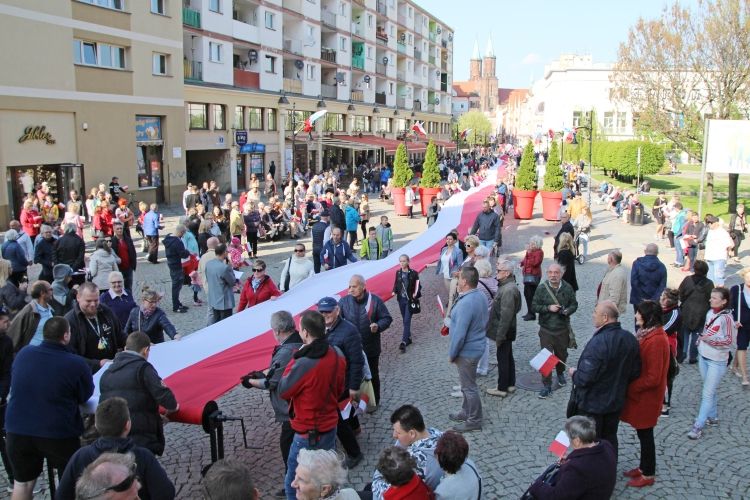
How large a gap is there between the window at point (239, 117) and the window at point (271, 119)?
8.51 ft

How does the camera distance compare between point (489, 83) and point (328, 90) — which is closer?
point (328, 90)

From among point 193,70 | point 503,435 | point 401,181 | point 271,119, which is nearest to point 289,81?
point 271,119

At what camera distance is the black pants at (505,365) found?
843cm

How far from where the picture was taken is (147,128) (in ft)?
97.3

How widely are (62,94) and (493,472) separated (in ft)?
77.6

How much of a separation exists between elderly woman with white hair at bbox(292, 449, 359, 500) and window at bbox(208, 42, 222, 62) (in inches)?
1347

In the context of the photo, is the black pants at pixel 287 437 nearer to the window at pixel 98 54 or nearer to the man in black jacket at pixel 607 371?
the man in black jacket at pixel 607 371

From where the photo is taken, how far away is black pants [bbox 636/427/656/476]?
620cm

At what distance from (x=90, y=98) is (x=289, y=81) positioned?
19116 millimetres

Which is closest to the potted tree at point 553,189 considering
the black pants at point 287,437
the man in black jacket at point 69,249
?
the man in black jacket at point 69,249

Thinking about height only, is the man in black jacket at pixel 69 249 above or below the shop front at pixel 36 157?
below

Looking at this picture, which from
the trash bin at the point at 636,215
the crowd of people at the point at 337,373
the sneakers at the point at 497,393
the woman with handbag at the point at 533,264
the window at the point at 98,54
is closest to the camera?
the crowd of people at the point at 337,373

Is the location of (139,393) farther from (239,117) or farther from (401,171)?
(239,117)

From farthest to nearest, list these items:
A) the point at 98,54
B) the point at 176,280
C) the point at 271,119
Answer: the point at 271,119
the point at 98,54
the point at 176,280
